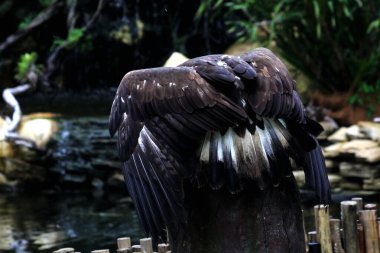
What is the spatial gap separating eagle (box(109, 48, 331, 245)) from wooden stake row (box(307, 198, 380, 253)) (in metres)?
1.26

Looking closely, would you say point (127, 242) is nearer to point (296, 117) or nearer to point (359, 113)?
point (296, 117)

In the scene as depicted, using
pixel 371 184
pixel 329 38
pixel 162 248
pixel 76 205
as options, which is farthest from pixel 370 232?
pixel 329 38

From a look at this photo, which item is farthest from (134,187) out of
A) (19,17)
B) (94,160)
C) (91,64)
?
(19,17)

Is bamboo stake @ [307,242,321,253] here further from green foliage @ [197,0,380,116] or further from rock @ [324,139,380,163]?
green foliage @ [197,0,380,116]

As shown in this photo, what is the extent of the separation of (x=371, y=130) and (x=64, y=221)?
3.38 meters

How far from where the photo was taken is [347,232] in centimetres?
461

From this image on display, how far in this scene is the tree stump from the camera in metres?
3.40

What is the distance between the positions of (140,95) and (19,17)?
1314 cm

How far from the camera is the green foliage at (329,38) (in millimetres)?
10883

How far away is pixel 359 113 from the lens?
10555 mm

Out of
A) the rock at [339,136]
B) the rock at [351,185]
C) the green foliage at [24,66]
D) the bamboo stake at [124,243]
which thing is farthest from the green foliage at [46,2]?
the bamboo stake at [124,243]

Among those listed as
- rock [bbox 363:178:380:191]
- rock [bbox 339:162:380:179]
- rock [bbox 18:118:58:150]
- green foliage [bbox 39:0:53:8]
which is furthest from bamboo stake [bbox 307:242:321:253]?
green foliage [bbox 39:0:53:8]

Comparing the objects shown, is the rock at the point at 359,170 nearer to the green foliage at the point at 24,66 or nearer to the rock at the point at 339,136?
the rock at the point at 339,136

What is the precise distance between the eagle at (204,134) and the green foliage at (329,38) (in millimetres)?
7453
